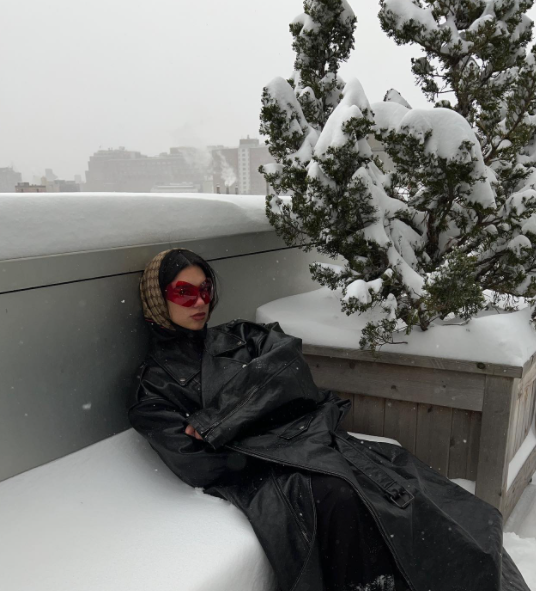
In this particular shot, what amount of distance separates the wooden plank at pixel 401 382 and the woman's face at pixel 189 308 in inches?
34.5

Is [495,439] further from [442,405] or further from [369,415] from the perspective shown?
[369,415]

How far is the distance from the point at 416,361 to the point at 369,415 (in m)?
0.45

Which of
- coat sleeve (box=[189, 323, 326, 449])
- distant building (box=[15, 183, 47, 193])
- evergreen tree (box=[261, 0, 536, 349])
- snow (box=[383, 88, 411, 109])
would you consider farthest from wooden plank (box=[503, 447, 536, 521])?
distant building (box=[15, 183, 47, 193])

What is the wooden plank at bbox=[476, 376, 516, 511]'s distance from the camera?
2760mm

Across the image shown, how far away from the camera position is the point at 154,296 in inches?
99.1

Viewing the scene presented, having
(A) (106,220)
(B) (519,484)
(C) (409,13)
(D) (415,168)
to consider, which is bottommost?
(B) (519,484)

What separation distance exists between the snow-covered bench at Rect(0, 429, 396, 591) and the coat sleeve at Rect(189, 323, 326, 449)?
281 millimetres

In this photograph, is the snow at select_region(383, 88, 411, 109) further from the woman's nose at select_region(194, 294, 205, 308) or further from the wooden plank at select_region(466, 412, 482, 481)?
the wooden plank at select_region(466, 412, 482, 481)

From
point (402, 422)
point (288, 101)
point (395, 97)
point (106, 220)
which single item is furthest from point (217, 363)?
point (395, 97)

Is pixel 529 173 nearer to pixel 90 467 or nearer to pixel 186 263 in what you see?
pixel 186 263

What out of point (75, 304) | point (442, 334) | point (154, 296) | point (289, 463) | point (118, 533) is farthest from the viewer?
point (442, 334)

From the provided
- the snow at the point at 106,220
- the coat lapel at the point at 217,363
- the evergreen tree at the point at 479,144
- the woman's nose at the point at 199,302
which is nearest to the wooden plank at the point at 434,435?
the evergreen tree at the point at 479,144

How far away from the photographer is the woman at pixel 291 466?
2.04 m

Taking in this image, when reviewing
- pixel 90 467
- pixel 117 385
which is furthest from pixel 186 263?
pixel 90 467
